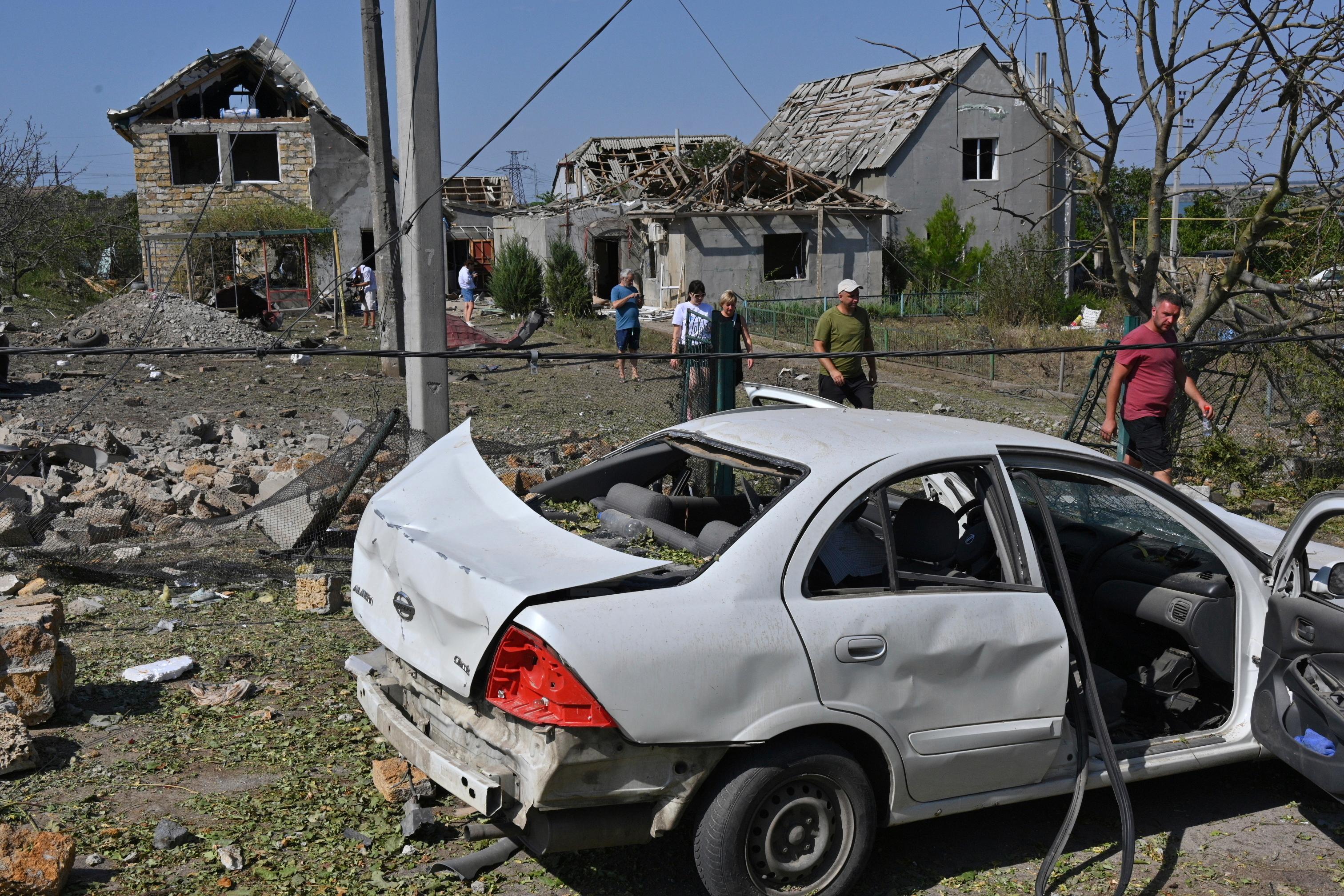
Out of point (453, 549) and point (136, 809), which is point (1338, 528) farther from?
point (136, 809)

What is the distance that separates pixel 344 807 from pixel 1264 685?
3221 mm

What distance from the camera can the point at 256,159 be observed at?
38.2 meters

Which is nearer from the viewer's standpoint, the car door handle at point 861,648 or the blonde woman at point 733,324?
the car door handle at point 861,648

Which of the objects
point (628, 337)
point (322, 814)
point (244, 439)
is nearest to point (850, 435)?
point (322, 814)

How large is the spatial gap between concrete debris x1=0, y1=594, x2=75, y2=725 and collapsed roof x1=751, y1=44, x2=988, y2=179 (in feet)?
95.3

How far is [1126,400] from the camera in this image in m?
8.18

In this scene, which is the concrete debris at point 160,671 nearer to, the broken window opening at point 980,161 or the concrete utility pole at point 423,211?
the concrete utility pole at point 423,211

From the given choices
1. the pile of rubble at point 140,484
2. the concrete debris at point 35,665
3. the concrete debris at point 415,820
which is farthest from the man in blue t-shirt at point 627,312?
the concrete debris at point 415,820

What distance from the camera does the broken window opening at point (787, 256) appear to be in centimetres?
3070

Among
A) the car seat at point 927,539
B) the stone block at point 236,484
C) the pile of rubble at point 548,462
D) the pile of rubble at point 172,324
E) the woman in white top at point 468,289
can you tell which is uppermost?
the woman in white top at point 468,289

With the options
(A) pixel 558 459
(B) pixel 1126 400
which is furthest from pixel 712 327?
(B) pixel 1126 400

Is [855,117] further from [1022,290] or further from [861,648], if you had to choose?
[861,648]

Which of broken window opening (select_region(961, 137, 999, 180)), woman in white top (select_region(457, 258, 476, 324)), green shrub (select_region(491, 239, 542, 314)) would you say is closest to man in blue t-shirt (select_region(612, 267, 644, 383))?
woman in white top (select_region(457, 258, 476, 324))

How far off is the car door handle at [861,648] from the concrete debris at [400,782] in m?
1.57
